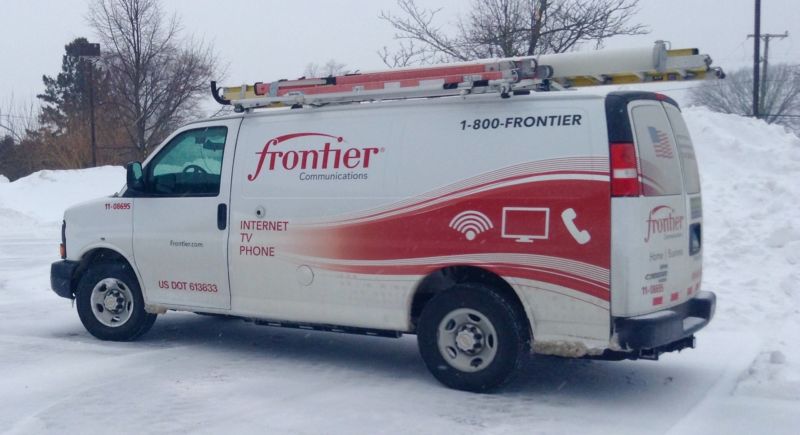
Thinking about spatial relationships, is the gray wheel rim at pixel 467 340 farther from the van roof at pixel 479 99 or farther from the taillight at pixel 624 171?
the van roof at pixel 479 99

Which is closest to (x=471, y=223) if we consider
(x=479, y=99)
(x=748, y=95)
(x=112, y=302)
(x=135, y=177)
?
(x=479, y=99)

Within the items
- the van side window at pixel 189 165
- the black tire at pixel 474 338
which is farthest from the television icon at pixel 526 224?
the van side window at pixel 189 165

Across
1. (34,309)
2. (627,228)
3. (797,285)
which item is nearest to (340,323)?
(627,228)

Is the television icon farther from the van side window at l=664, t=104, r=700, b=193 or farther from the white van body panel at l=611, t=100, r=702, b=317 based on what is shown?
the van side window at l=664, t=104, r=700, b=193

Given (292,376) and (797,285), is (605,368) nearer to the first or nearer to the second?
(292,376)

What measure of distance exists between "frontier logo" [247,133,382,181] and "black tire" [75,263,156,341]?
5.78 feet

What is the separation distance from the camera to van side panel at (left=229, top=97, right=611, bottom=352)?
6.43 meters

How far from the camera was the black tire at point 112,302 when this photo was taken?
28.7 feet

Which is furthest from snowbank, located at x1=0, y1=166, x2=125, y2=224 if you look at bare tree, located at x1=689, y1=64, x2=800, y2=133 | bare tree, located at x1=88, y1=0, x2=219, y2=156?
bare tree, located at x1=689, y1=64, x2=800, y2=133

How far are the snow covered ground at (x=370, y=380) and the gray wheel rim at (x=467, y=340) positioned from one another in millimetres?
256

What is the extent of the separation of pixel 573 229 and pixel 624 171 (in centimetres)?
53

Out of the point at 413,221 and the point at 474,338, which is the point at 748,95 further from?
the point at 474,338

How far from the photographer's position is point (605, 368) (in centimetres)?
792

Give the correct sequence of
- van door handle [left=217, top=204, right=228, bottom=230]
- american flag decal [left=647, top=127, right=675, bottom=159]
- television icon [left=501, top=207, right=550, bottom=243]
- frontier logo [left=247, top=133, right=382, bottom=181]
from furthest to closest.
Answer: van door handle [left=217, top=204, right=228, bottom=230] → frontier logo [left=247, top=133, right=382, bottom=181] → american flag decal [left=647, top=127, right=675, bottom=159] → television icon [left=501, top=207, right=550, bottom=243]
